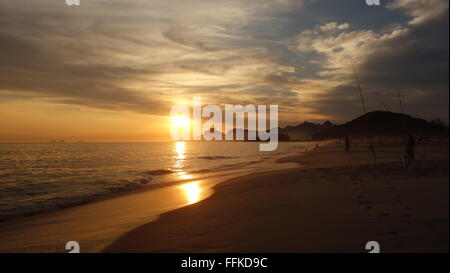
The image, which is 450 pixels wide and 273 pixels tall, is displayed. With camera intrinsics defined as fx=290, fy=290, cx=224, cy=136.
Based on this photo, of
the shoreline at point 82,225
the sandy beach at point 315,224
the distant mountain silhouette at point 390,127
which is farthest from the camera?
the distant mountain silhouette at point 390,127

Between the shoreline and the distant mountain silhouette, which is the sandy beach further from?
the distant mountain silhouette

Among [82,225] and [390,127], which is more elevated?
[390,127]

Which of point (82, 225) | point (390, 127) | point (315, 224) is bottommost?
point (82, 225)

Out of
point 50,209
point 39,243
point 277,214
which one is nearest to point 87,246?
point 39,243

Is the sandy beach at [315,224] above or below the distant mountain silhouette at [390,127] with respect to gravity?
below

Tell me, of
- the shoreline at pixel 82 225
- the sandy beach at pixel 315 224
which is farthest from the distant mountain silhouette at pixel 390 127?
the shoreline at pixel 82 225

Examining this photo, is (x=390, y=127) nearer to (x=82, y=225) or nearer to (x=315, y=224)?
(x=315, y=224)

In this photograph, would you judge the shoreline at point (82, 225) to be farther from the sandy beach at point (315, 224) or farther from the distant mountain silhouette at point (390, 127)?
the distant mountain silhouette at point (390, 127)

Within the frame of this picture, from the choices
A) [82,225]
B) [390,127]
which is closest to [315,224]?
[82,225]

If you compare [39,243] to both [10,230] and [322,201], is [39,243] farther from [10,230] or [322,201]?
[322,201]

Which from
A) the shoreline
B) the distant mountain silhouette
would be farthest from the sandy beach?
the distant mountain silhouette

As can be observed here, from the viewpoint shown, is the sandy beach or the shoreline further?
the shoreline
